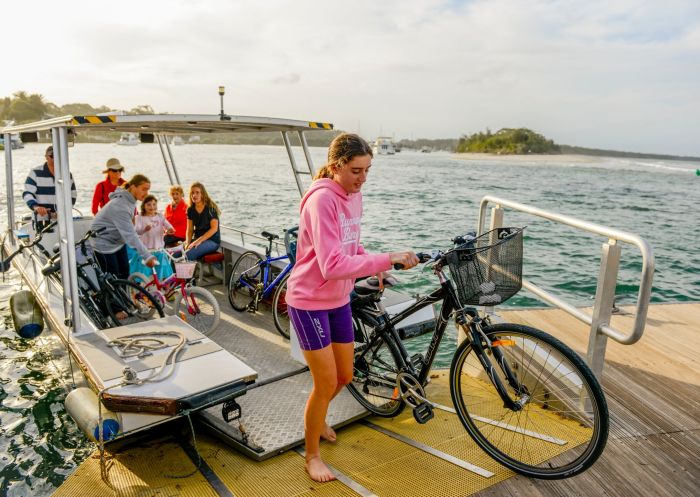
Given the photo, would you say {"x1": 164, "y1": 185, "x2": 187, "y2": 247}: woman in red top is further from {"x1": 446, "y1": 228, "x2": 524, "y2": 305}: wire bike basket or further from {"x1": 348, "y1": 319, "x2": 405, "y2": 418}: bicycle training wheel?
{"x1": 446, "y1": 228, "x2": 524, "y2": 305}: wire bike basket

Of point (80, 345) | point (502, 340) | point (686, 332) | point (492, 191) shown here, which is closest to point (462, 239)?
point (502, 340)

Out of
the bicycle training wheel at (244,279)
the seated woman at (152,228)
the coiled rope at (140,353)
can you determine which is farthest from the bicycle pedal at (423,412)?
the seated woman at (152,228)

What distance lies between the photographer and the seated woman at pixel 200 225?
6.36 meters

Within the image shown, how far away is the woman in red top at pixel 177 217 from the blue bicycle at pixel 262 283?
1.59m

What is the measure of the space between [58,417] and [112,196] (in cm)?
216

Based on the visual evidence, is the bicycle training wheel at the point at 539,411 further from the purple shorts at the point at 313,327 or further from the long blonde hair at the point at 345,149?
the long blonde hair at the point at 345,149

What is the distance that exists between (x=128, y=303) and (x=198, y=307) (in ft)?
2.26

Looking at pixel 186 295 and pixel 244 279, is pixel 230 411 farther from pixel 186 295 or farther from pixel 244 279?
pixel 244 279

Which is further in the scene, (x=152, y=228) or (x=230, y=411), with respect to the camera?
(x=152, y=228)

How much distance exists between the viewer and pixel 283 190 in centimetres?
3516

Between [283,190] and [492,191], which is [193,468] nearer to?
[283,190]

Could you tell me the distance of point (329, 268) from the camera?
2318mm

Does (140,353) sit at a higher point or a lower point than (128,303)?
higher

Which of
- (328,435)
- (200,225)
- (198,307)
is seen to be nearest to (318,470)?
(328,435)
